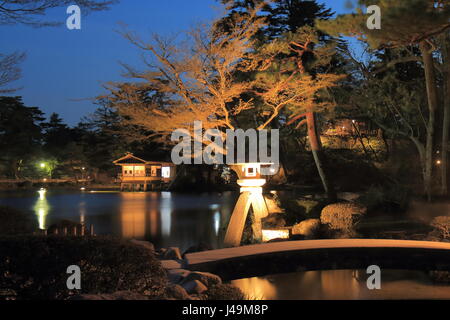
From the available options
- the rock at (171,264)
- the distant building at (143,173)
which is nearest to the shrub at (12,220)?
the rock at (171,264)

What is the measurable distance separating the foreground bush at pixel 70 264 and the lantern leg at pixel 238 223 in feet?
19.3

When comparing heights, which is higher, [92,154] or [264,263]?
[92,154]

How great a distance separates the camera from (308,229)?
10.8 meters

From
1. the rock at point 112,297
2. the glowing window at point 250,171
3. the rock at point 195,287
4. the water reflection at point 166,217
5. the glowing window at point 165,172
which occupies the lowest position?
the water reflection at point 166,217

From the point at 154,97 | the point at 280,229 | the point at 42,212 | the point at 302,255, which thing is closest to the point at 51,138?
the point at 42,212

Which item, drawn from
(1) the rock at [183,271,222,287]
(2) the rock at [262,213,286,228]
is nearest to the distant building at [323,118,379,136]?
(2) the rock at [262,213,286,228]

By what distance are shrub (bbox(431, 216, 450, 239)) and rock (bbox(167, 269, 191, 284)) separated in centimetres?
684

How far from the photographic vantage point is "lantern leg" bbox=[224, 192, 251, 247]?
1077 centimetres

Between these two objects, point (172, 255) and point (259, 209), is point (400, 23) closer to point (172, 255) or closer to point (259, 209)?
point (259, 209)

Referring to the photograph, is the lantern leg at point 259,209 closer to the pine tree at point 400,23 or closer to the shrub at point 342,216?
the shrub at point 342,216

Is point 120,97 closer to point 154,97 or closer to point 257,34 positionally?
point 154,97

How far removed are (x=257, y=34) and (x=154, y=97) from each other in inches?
159

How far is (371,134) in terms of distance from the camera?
2530 cm

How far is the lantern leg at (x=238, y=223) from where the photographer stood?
35.3ft
